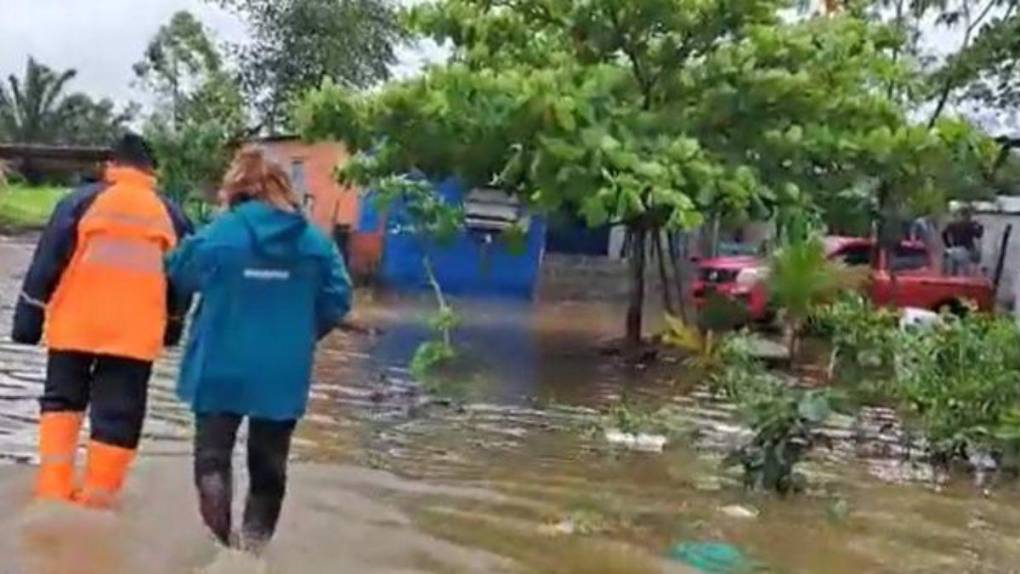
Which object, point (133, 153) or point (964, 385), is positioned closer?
point (133, 153)

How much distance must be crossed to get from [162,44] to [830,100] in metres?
35.8

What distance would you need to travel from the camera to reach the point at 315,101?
1803 centimetres

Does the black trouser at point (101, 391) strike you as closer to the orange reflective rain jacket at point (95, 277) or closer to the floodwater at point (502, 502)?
the orange reflective rain jacket at point (95, 277)

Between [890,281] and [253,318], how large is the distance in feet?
64.7

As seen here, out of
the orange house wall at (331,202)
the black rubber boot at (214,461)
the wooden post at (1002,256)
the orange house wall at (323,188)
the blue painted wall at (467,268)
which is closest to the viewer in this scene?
the black rubber boot at (214,461)

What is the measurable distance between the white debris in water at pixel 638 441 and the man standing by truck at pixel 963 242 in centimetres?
2033

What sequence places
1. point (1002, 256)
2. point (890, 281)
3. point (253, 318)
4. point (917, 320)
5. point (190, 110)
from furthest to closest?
point (190, 110) < point (1002, 256) < point (890, 281) < point (917, 320) < point (253, 318)

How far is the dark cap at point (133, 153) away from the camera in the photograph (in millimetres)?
7168

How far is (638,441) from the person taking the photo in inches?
426

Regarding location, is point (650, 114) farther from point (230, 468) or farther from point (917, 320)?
point (230, 468)

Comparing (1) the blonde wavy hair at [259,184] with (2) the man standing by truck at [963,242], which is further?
(2) the man standing by truck at [963,242]

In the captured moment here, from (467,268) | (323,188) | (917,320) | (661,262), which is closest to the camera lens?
(917,320)

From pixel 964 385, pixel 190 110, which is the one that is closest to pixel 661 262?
pixel 964 385

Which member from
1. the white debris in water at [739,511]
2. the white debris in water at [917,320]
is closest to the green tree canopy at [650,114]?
the white debris in water at [917,320]
